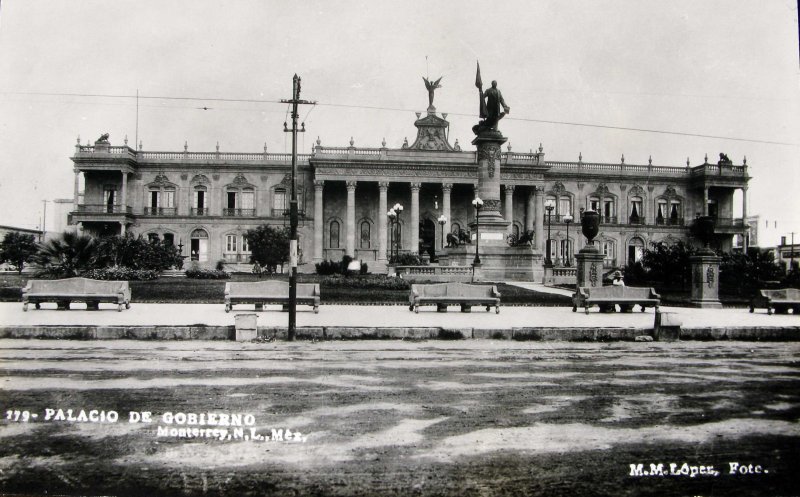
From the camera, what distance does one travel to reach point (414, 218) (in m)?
50.4

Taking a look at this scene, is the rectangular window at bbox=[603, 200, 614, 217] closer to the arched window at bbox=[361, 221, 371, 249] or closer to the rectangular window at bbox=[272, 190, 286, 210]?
the arched window at bbox=[361, 221, 371, 249]

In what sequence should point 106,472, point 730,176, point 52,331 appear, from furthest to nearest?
point 730,176, point 52,331, point 106,472

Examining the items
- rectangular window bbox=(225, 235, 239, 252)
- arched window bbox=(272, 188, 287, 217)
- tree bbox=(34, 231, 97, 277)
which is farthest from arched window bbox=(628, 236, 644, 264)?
tree bbox=(34, 231, 97, 277)

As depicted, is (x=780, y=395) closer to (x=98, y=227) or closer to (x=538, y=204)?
(x=538, y=204)

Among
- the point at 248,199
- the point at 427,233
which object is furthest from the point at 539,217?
the point at 248,199

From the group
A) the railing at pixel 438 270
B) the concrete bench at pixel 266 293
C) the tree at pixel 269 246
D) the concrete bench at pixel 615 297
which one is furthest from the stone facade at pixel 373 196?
the concrete bench at pixel 266 293

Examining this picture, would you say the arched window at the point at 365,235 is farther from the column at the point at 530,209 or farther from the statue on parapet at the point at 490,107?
the statue on parapet at the point at 490,107

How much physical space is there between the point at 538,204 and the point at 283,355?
45.3 m

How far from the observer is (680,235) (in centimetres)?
5603

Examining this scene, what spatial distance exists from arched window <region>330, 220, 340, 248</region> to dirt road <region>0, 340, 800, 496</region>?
4453cm

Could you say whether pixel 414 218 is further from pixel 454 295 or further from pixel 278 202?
pixel 454 295

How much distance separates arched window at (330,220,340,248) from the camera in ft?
174

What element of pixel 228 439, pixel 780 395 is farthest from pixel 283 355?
pixel 780 395

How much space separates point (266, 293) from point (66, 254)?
8.62 metres
